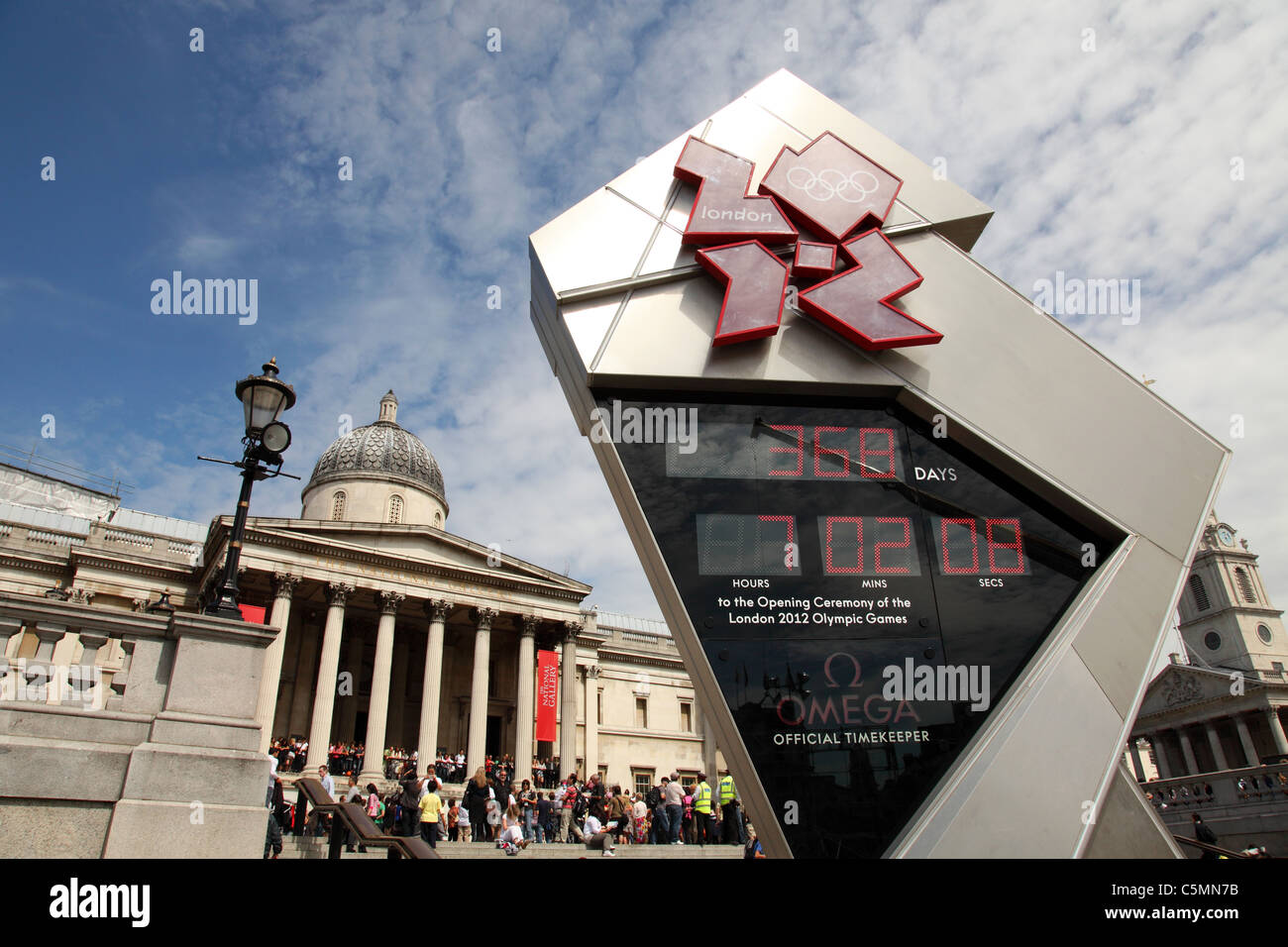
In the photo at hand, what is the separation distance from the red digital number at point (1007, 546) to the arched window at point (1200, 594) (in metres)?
92.4

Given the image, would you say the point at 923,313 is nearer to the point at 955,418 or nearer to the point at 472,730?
the point at 955,418

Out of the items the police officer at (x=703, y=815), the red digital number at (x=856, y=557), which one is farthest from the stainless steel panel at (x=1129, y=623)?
the police officer at (x=703, y=815)

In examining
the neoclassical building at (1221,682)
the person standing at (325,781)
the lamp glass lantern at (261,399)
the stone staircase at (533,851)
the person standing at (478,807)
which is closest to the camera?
the lamp glass lantern at (261,399)

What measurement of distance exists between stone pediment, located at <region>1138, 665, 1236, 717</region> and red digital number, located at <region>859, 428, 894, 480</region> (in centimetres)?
6099

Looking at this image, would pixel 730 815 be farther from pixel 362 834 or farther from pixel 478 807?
pixel 362 834

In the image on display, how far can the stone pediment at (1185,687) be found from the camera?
187 feet

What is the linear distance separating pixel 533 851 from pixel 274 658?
2001cm

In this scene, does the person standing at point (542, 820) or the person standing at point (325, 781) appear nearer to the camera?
the person standing at point (325, 781)

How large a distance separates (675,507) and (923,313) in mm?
3647

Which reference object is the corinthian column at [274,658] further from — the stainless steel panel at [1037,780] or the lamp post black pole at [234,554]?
the stainless steel panel at [1037,780]

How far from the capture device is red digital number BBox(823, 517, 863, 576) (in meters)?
6.69

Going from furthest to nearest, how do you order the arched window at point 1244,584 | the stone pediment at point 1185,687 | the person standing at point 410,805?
→ the arched window at point 1244,584
the stone pediment at point 1185,687
the person standing at point 410,805

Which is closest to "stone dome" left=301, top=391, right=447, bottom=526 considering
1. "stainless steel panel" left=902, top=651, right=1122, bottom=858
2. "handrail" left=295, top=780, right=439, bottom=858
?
"handrail" left=295, top=780, right=439, bottom=858
